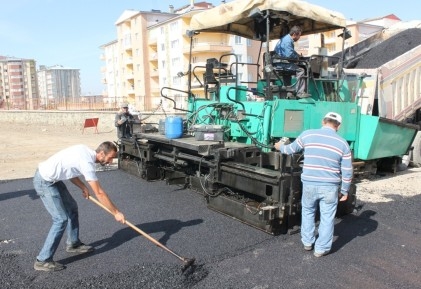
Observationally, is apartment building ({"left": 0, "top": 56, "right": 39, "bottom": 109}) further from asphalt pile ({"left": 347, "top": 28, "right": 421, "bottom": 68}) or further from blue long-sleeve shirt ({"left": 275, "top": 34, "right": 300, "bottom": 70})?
blue long-sleeve shirt ({"left": 275, "top": 34, "right": 300, "bottom": 70})

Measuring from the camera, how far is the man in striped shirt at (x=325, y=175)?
3.96m

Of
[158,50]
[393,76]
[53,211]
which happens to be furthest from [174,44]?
[53,211]

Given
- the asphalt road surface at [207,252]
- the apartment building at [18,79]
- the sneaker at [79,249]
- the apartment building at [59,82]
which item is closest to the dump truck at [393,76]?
the asphalt road surface at [207,252]

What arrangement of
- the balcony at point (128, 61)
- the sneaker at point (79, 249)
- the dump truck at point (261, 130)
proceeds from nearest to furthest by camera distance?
the sneaker at point (79, 249), the dump truck at point (261, 130), the balcony at point (128, 61)

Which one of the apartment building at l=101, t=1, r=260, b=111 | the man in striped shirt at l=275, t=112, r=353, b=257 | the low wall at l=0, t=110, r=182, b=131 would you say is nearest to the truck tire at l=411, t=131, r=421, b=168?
the man in striped shirt at l=275, t=112, r=353, b=257

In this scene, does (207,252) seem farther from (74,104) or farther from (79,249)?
(74,104)

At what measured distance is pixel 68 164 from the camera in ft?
12.3

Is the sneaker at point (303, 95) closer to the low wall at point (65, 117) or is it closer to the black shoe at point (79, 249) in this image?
the black shoe at point (79, 249)

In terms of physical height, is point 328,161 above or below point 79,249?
above

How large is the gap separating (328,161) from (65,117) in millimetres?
26128

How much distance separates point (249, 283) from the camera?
3.52m

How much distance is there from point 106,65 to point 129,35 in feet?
45.3

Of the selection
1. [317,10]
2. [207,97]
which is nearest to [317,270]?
[317,10]

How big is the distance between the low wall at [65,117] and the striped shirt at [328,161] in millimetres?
15962
